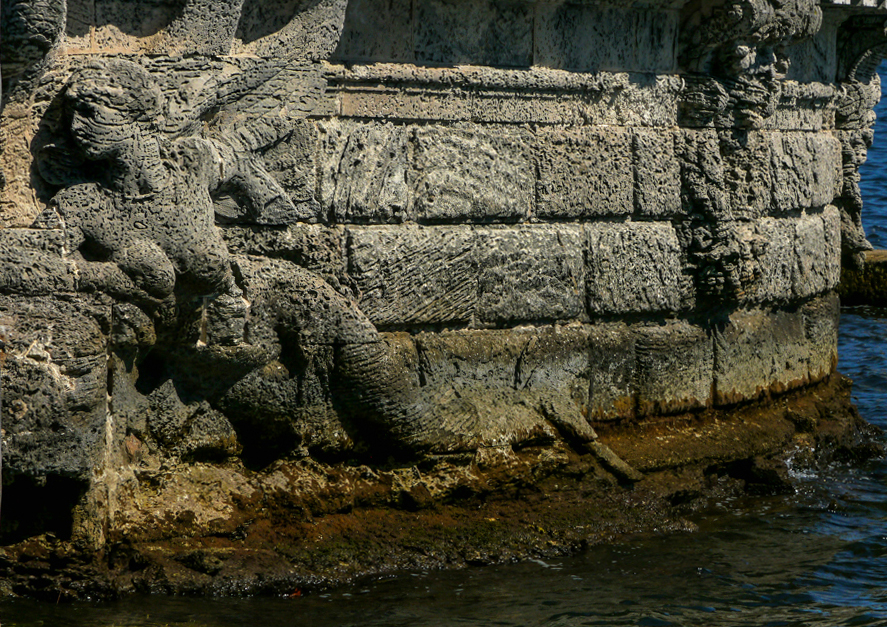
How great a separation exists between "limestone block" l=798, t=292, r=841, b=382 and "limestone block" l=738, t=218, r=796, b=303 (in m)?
0.33

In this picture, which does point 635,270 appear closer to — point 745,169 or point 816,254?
point 745,169

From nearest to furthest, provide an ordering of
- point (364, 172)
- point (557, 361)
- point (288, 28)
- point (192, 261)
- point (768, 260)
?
1. point (192, 261)
2. point (288, 28)
3. point (364, 172)
4. point (557, 361)
5. point (768, 260)

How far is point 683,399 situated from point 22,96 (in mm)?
3430

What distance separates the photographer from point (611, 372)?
17.6 feet

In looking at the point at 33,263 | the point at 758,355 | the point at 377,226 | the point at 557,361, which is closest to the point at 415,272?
the point at 377,226

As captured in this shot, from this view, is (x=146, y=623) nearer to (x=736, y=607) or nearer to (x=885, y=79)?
(x=736, y=607)

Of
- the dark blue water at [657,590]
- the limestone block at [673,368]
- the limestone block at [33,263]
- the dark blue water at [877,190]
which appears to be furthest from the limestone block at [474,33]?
the dark blue water at [877,190]

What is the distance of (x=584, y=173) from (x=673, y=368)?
1121 millimetres

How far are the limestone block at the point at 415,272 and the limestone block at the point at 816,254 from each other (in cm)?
240

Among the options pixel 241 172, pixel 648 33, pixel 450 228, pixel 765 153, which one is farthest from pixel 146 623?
pixel 765 153

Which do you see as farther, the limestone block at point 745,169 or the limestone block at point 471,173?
the limestone block at point 745,169

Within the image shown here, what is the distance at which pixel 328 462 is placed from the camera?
14.9ft

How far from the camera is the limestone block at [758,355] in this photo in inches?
231

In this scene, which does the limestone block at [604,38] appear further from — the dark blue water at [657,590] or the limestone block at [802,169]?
the dark blue water at [657,590]
